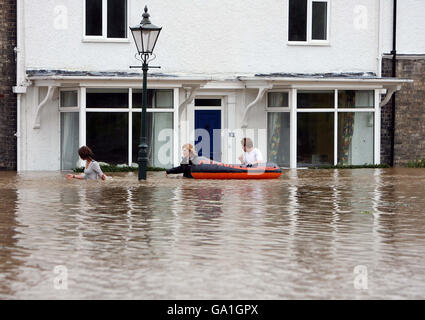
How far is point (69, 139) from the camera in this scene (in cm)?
2738

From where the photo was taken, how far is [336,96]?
2866cm

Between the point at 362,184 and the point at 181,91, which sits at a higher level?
the point at 181,91

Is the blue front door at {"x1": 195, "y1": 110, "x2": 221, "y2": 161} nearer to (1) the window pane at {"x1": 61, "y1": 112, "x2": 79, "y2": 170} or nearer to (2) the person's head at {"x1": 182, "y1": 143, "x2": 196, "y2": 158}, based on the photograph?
(1) the window pane at {"x1": 61, "y1": 112, "x2": 79, "y2": 170}

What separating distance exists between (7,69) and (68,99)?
215cm

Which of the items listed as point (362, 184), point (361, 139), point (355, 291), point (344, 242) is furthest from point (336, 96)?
point (355, 291)

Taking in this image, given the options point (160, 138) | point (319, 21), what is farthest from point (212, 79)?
point (319, 21)

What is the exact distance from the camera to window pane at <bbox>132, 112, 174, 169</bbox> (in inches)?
1076

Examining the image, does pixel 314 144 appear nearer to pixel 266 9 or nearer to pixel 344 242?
pixel 266 9

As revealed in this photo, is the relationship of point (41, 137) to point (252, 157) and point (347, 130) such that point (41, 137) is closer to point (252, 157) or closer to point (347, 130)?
point (252, 157)

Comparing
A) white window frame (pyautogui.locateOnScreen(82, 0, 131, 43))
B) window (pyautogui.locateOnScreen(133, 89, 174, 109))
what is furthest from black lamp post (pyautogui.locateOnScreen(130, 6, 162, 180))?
white window frame (pyautogui.locateOnScreen(82, 0, 131, 43))

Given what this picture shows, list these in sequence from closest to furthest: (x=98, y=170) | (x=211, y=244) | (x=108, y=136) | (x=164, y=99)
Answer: (x=211, y=244), (x=98, y=170), (x=108, y=136), (x=164, y=99)

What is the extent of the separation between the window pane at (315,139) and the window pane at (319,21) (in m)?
2.63

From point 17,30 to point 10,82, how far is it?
164 centimetres

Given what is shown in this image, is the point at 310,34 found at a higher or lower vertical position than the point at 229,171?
higher
